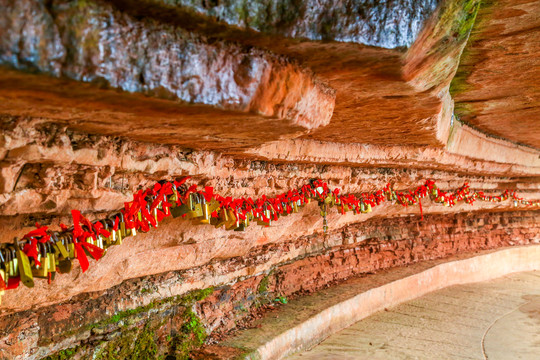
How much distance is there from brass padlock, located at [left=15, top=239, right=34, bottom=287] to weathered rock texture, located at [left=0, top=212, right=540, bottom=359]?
913mm

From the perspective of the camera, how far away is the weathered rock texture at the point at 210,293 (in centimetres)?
289

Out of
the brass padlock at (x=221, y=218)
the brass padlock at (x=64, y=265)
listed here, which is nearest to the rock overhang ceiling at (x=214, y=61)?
the brass padlock at (x=64, y=265)

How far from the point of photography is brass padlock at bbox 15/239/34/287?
6.15 feet

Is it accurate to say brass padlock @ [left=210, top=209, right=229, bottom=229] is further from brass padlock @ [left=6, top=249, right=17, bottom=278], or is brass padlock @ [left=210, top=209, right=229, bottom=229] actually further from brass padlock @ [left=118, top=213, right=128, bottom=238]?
brass padlock @ [left=6, top=249, right=17, bottom=278]

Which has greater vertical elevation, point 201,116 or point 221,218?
point 201,116

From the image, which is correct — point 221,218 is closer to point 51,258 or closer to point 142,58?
point 51,258

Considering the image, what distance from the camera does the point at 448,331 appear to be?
5324mm

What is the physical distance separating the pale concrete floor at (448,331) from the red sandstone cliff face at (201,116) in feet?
4.14

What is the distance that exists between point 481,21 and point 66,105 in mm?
1933

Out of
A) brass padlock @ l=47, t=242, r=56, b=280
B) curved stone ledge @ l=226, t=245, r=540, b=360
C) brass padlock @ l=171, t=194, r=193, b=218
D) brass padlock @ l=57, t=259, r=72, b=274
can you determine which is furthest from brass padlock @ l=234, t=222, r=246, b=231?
brass padlock @ l=47, t=242, r=56, b=280

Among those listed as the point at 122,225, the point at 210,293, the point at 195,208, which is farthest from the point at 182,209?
the point at 210,293

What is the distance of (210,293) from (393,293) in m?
3.09

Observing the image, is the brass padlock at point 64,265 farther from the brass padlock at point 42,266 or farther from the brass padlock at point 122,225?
the brass padlock at point 122,225

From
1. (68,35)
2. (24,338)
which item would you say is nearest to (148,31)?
(68,35)
